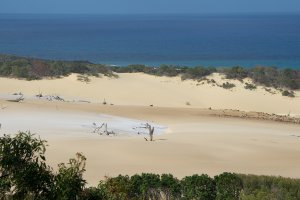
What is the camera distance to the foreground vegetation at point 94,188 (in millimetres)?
7645

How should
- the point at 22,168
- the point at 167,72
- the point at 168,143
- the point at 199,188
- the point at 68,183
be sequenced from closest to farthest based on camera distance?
the point at 22,168, the point at 68,183, the point at 199,188, the point at 168,143, the point at 167,72

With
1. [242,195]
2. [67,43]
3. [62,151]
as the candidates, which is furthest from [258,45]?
[242,195]

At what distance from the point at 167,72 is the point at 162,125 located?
1451cm

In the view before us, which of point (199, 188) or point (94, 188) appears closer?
point (94, 188)

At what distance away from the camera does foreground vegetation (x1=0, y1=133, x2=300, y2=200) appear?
7645 mm

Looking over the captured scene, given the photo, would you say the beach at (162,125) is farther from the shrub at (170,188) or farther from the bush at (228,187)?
the bush at (228,187)

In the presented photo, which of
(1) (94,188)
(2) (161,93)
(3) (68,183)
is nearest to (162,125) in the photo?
(2) (161,93)

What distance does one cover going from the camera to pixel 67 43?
89500mm

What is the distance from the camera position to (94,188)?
9.90 metres

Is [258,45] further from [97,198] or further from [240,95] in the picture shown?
[97,198]

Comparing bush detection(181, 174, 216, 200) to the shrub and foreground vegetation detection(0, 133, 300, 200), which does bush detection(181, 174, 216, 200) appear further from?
the shrub

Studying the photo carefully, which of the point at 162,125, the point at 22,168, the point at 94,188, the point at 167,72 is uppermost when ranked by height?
the point at 167,72

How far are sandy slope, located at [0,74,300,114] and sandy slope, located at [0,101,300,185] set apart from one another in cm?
625

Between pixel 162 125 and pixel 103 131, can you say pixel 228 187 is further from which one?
pixel 162 125
